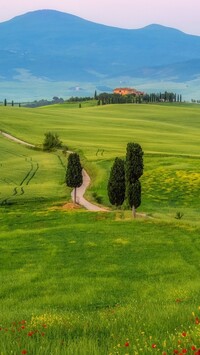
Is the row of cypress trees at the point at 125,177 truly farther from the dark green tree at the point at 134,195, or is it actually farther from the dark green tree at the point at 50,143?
the dark green tree at the point at 50,143

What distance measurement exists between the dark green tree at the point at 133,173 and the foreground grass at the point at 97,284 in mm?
3253

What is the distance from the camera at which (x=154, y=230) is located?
44562mm

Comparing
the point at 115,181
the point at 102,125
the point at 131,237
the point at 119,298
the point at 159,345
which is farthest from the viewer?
the point at 102,125

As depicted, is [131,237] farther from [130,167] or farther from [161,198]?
[161,198]

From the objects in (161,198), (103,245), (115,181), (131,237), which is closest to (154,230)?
(131,237)

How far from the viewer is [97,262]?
3462cm

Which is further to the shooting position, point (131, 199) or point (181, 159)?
point (181, 159)

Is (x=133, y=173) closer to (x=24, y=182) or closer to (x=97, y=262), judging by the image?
(x=97, y=262)

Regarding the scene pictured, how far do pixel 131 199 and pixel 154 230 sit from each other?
10015 millimetres

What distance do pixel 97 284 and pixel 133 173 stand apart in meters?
27.4

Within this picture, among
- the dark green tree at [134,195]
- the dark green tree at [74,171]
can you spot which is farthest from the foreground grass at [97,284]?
the dark green tree at [74,171]

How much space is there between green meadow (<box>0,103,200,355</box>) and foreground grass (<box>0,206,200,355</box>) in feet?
0.16

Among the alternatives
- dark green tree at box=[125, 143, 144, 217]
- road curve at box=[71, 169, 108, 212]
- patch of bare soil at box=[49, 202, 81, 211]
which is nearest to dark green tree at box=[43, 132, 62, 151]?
road curve at box=[71, 169, 108, 212]

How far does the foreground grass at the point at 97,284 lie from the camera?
11266mm
